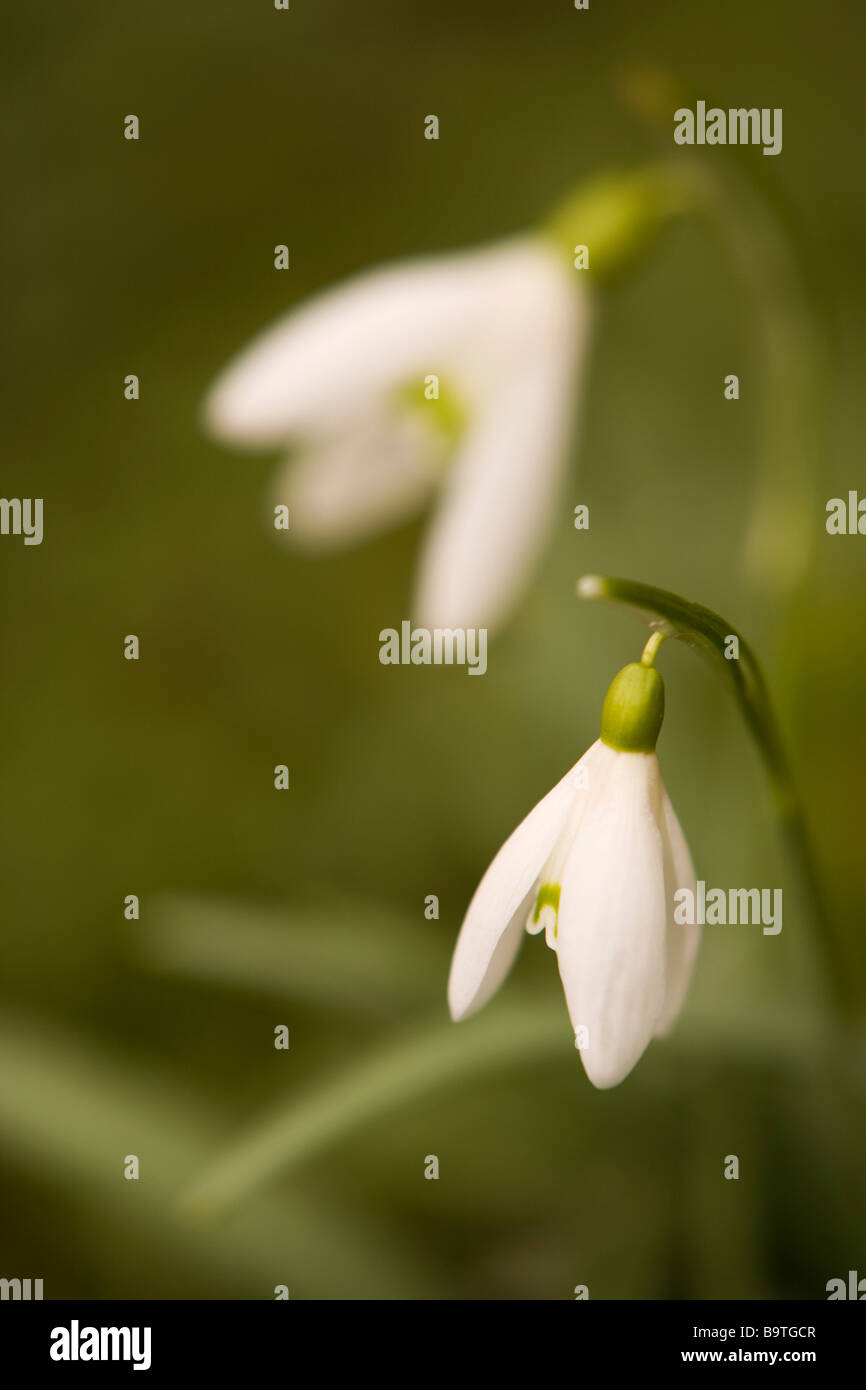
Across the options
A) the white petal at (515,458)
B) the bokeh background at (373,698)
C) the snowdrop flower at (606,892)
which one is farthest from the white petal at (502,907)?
the white petal at (515,458)

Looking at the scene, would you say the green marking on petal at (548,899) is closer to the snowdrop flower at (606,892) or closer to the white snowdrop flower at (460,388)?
the snowdrop flower at (606,892)

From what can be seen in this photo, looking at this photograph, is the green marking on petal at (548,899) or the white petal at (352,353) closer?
the green marking on petal at (548,899)

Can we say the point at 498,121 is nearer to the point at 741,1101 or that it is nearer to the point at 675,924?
the point at 741,1101

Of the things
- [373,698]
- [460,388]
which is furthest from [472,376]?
[373,698]

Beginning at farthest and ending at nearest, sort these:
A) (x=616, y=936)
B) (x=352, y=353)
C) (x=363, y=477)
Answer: (x=363, y=477) < (x=352, y=353) < (x=616, y=936)

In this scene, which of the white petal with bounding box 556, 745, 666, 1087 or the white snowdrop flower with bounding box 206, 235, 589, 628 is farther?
the white snowdrop flower with bounding box 206, 235, 589, 628

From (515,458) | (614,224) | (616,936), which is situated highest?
(614,224)

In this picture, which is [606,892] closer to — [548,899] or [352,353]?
[548,899]

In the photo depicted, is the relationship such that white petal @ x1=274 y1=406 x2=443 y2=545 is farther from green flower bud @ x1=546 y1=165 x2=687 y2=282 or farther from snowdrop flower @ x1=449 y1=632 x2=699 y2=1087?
A: snowdrop flower @ x1=449 y1=632 x2=699 y2=1087

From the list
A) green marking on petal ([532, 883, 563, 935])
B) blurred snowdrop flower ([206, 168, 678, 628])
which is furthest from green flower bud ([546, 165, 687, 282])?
green marking on petal ([532, 883, 563, 935])
